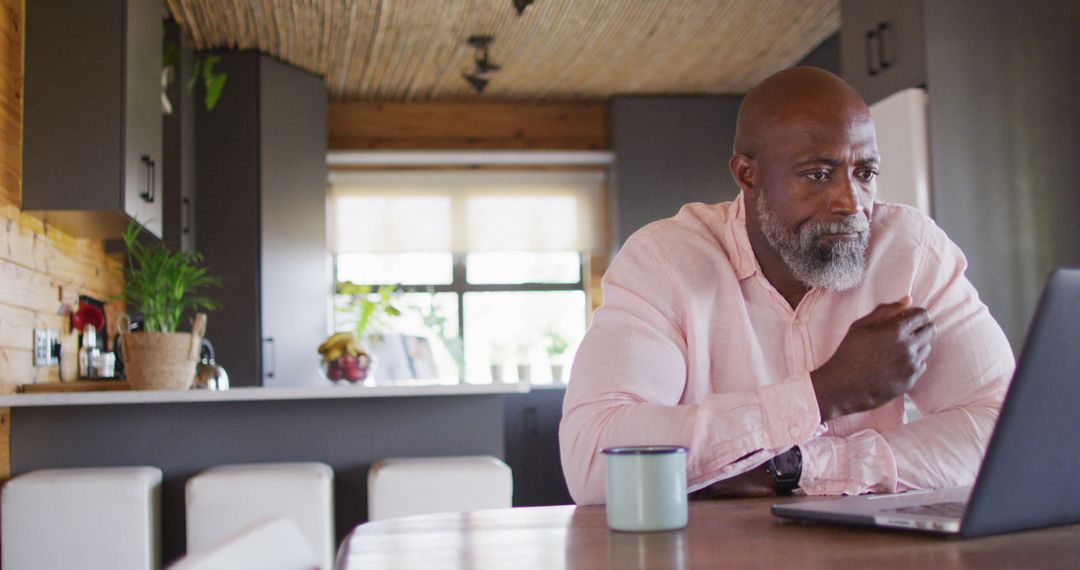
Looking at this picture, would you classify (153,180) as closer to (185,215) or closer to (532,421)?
(185,215)

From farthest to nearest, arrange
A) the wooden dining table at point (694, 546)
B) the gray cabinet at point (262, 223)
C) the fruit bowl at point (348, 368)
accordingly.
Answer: the gray cabinet at point (262, 223) < the fruit bowl at point (348, 368) < the wooden dining table at point (694, 546)

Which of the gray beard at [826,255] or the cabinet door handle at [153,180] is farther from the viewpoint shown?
the cabinet door handle at [153,180]

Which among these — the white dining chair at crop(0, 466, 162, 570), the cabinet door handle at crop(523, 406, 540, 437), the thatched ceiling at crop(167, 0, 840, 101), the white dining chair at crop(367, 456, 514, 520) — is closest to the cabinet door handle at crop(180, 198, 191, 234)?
the thatched ceiling at crop(167, 0, 840, 101)

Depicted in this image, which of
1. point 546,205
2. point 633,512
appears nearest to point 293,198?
point 546,205

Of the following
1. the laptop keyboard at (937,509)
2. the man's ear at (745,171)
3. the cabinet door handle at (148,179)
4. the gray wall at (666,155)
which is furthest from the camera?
the gray wall at (666,155)

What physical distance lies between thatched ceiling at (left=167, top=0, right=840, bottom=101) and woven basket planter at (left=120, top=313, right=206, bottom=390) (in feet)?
7.05

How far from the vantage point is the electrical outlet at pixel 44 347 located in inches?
127

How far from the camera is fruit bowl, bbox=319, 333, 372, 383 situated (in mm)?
3686

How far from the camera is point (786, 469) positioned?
48.7 inches

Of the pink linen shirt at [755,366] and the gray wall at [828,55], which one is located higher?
the gray wall at [828,55]

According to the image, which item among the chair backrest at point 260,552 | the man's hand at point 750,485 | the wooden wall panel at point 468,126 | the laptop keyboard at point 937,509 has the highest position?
the wooden wall panel at point 468,126

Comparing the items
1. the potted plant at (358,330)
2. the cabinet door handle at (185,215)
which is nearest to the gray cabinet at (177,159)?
the cabinet door handle at (185,215)

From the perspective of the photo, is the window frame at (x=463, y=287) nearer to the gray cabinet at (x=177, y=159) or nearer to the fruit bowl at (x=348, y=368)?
the gray cabinet at (x=177, y=159)

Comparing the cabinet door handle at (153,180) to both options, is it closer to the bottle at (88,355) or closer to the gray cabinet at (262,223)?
the bottle at (88,355)
